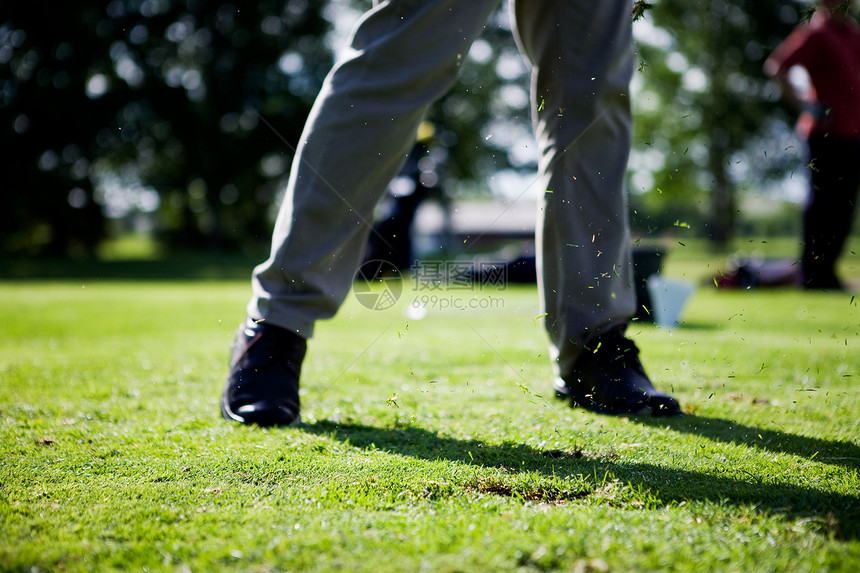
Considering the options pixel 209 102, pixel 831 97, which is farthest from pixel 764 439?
pixel 209 102

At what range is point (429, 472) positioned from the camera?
3.86 feet

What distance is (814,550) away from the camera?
2.79 ft

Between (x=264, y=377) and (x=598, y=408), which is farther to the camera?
(x=598, y=408)

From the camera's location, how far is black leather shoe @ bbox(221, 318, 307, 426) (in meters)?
1.51

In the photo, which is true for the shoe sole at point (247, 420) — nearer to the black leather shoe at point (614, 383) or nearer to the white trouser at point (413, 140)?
the white trouser at point (413, 140)

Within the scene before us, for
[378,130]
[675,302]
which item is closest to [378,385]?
[378,130]

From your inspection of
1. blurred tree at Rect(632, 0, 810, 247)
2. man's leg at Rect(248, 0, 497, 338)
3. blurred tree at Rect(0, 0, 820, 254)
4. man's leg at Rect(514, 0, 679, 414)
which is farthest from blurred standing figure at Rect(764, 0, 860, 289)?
blurred tree at Rect(632, 0, 810, 247)

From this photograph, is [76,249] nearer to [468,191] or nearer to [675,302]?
[468,191]

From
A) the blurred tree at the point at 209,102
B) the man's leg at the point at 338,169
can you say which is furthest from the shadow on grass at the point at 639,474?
the blurred tree at the point at 209,102

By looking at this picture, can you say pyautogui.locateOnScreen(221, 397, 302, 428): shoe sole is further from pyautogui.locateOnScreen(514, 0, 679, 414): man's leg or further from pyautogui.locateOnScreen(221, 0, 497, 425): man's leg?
pyautogui.locateOnScreen(514, 0, 679, 414): man's leg

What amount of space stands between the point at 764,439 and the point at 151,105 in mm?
23240

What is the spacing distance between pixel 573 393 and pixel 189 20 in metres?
24.1

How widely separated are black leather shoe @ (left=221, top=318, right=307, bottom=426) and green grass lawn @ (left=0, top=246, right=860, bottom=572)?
60 mm

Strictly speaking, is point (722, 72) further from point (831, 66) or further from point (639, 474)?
point (639, 474)
